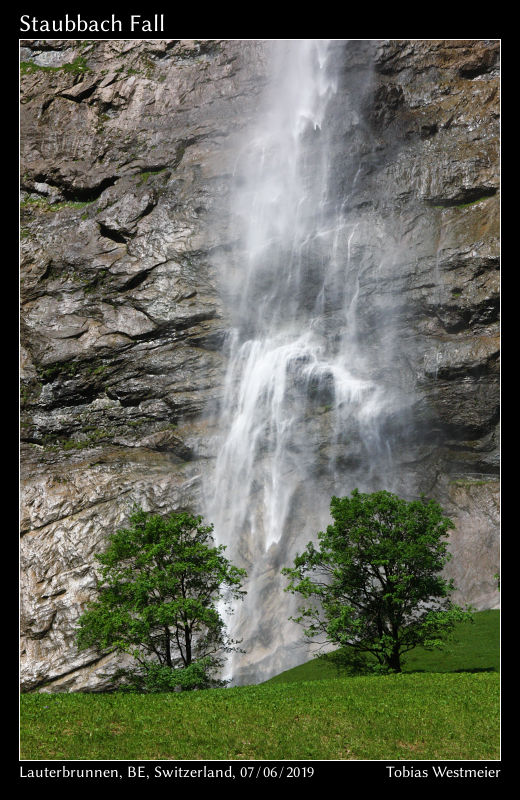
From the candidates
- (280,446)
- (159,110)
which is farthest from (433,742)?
(159,110)

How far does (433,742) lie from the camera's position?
15.3 metres

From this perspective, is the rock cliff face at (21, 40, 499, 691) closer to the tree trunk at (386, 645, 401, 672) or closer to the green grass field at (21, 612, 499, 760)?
the tree trunk at (386, 645, 401, 672)

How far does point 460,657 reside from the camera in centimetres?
3328

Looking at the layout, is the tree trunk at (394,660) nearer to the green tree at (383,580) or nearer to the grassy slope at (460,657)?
the green tree at (383,580)

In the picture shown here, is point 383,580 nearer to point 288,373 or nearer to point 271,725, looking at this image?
point 271,725

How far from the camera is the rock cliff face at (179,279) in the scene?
46.9 meters

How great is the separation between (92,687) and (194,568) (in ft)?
57.6

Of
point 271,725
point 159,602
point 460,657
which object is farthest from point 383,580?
point 271,725

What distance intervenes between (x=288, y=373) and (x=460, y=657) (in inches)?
980

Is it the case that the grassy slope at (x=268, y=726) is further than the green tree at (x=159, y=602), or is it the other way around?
the green tree at (x=159, y=602)

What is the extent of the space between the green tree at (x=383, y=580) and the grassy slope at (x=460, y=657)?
338 centimetres

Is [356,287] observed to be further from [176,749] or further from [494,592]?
[176,749]

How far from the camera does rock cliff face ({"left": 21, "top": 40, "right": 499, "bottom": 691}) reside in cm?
4694

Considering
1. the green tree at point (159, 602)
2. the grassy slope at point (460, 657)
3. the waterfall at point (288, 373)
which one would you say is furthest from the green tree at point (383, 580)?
the waterfall at point (288, 373)
